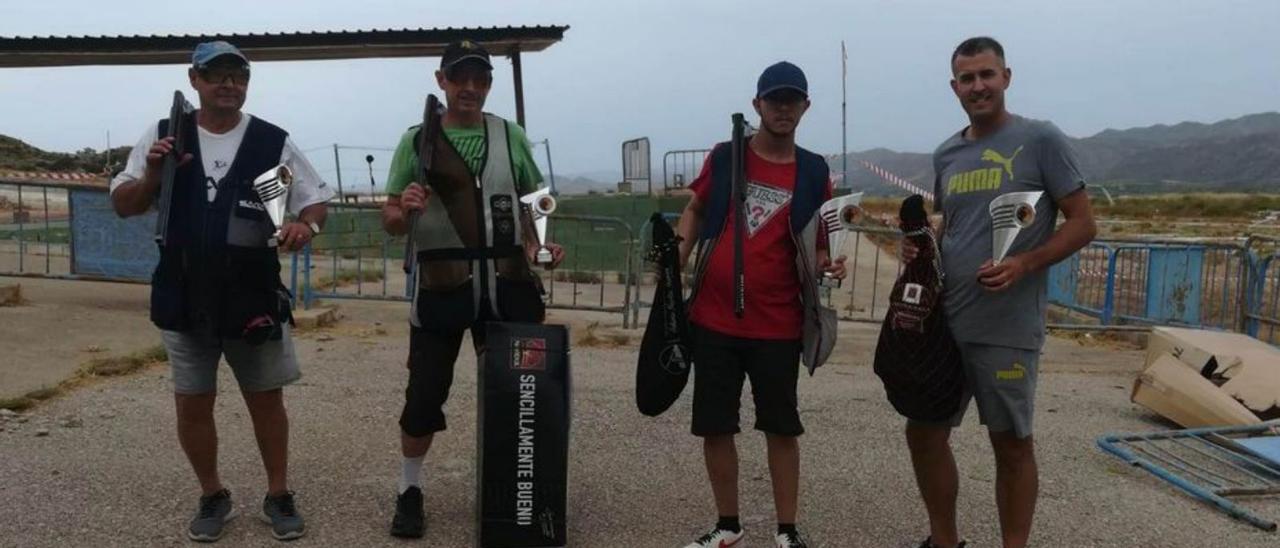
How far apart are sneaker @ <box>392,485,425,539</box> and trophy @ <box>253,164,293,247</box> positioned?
1136mm

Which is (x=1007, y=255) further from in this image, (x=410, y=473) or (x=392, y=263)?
(x=392, y=263)

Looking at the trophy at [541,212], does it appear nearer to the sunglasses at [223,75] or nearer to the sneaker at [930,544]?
the sunglasses at [223,75]

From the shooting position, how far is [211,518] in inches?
149

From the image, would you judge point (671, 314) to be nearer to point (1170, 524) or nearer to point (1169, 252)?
point (1170, 524)

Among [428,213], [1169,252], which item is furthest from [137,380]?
[1169,252]

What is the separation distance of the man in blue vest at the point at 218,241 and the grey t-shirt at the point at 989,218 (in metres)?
2.33

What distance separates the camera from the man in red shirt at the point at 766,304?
3535 mm

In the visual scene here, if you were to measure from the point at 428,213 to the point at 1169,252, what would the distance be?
8995 millimetres

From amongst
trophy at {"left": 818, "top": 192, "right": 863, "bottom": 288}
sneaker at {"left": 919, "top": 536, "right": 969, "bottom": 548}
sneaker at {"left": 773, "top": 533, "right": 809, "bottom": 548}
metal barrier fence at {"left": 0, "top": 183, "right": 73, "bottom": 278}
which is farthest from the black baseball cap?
metal barrier fence at {"left": 0, "top": 183, "right": 73, "bottom": 278}

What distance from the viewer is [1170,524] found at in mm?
4207

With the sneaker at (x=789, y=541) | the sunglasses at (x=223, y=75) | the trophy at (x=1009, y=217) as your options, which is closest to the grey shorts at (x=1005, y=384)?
the trophy at (x=1009, y=217)

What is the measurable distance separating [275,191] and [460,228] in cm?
67

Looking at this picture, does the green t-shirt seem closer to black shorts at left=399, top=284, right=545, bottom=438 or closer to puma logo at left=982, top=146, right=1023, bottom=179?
black shorts at left=399, top=284, right=545, bottom=438

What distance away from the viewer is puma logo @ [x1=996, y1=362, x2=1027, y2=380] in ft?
10.6
